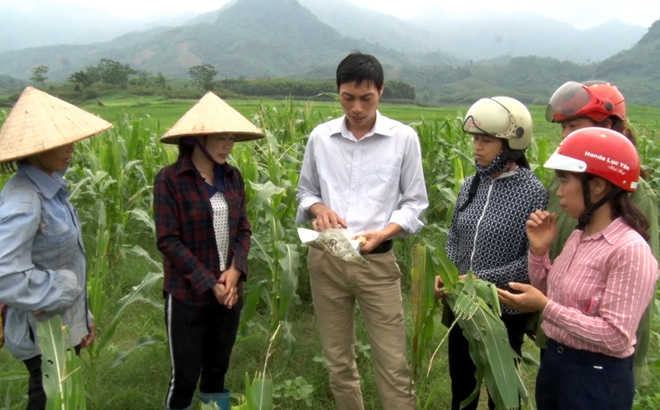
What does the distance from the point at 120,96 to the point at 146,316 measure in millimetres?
36469

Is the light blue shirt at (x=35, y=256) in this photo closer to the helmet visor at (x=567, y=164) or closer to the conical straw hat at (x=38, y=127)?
the conical straw hat at (x=38, y=127)

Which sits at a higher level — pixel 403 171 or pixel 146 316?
pixel 403 171

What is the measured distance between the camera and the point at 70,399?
4.19ft

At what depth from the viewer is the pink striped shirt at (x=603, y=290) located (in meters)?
1.47

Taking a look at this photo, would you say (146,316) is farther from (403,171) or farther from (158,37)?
(158,37)

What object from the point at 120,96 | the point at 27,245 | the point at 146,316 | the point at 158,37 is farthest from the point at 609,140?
the point at 158,37

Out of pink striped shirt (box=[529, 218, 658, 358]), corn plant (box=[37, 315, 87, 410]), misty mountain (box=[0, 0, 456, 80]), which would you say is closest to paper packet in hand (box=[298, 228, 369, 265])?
pink striped shirt (box=[529, 218, 658, 358])

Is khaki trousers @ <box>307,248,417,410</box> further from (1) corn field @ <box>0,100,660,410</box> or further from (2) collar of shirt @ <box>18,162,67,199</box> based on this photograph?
(2) collar of shirt @ <box>18,162,67,199</box>

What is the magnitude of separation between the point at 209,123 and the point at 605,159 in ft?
4.72

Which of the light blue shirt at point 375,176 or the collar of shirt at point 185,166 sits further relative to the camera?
the light blue shirt at point 375,176

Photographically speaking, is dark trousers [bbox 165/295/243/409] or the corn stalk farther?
dark trousers [bbox 165/295/243/409]

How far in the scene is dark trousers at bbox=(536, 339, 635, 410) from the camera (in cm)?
158

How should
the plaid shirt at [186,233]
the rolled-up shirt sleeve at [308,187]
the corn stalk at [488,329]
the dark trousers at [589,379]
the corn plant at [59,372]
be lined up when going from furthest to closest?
the rolled-up shirt sleeve at [308,187] → the plaid shirt at [186,233] → the corn stalk at [488,329] → the dark trousers at [589,379] → the corn plant at [59,372]

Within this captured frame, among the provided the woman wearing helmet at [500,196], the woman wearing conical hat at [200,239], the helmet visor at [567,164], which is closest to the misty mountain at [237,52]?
the woman wearing conical hat at [200,239]
